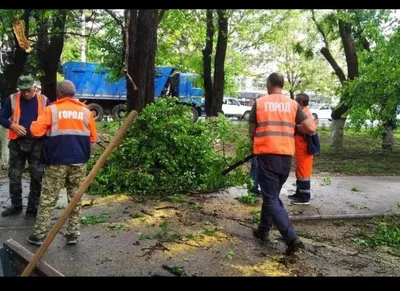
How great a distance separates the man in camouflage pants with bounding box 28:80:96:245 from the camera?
4594mm

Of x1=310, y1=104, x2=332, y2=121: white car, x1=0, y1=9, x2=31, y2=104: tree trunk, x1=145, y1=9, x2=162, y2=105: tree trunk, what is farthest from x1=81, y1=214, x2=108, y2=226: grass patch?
x1=310, y1=104, x2=332, y2=121: white car

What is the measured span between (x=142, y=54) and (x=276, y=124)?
14.7 ft

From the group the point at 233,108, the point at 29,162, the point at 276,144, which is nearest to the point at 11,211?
the point at 29,162

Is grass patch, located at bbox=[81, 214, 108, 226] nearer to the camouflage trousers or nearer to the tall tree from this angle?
the camouflage trousers

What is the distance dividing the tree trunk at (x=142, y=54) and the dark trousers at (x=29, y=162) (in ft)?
10.2

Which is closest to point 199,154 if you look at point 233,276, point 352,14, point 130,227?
point 130,227

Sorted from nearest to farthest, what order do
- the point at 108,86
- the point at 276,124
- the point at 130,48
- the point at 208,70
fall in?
the point at 276,124
the point at 130,48
the point at 208,70
the point at 108,86

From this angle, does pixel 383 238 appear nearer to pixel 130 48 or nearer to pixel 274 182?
pixel 274 182

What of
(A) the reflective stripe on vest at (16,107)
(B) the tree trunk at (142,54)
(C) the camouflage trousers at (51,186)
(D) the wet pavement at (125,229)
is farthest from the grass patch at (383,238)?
(B) the tree trunk at (142,54)

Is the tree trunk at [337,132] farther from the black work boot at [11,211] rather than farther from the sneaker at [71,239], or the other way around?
the sneaker at [71,239]

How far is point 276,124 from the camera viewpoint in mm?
Result: 4859

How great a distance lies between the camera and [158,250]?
15.8 ft
